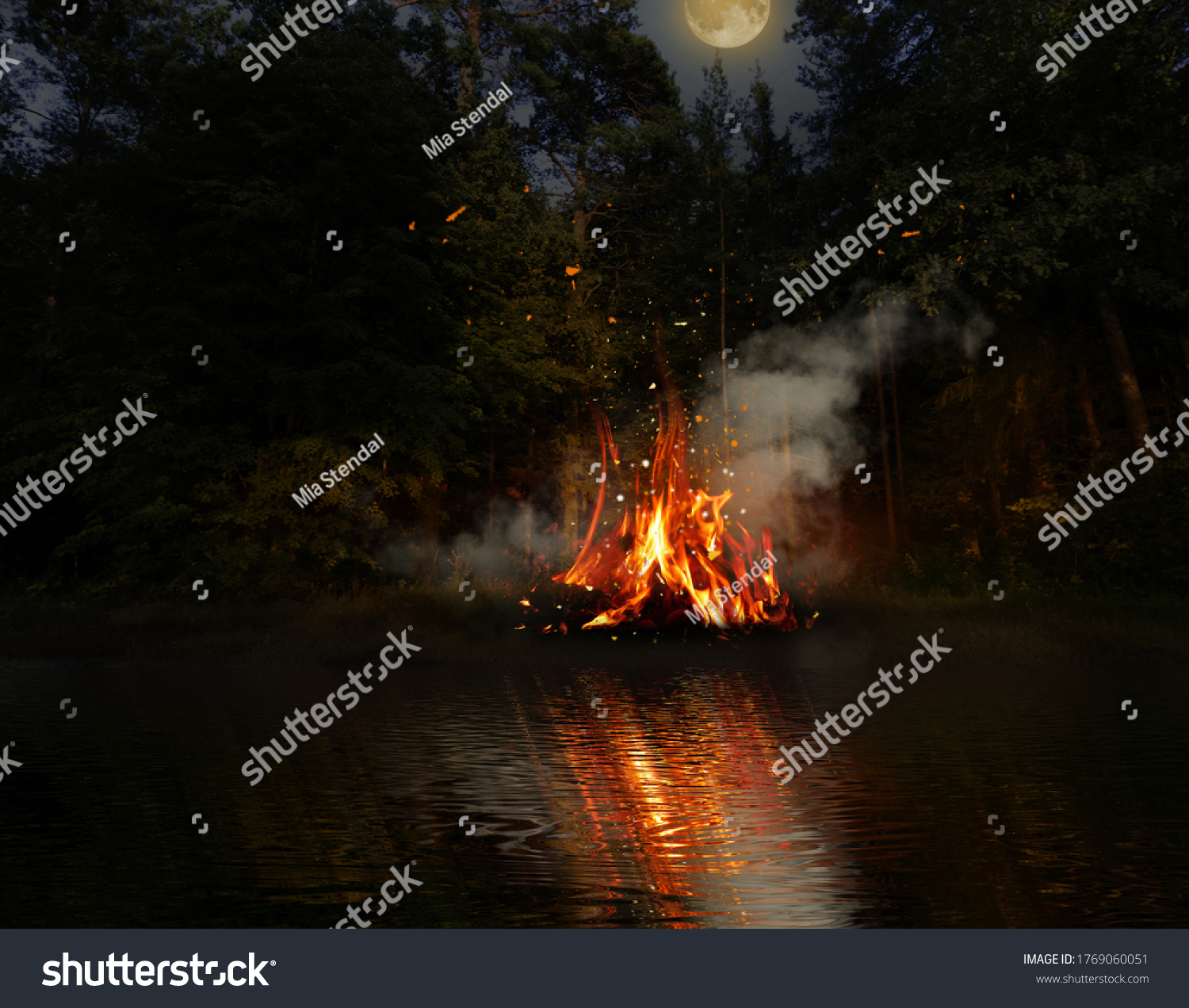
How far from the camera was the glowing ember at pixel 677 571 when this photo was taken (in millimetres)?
24000

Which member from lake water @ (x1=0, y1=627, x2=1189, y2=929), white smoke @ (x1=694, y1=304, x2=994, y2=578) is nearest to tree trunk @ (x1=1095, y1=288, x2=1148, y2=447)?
white smoke @ (x1=694, y1=304, x2=994, y2=578)

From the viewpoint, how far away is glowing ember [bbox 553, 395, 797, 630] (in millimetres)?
24000

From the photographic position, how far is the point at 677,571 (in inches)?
957

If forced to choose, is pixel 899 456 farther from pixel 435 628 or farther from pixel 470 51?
pixel 435 628

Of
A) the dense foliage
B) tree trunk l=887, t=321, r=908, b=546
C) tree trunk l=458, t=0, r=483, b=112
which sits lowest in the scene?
tree trunk l=887, t=321, r=908, b=546

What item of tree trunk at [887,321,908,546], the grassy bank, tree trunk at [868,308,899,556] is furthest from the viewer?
tree trunk at [887,321,908,546]

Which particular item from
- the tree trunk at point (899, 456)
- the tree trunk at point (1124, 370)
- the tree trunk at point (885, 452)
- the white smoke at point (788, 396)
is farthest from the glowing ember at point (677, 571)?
the tree trunk at point (899, 456)

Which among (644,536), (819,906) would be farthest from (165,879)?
(644,536)

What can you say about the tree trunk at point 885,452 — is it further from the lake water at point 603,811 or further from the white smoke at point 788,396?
the lake water at point 603,811

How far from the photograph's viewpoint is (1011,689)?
15391mm

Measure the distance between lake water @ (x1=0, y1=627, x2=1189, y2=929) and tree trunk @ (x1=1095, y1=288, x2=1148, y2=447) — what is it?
1516cm

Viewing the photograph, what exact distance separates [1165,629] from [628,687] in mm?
10970

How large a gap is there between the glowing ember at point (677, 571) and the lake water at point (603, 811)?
8.48 m

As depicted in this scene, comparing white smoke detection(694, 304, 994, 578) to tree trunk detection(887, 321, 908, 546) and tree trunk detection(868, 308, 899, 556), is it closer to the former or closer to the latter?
tree trunk detection(868, 308, 899, 556)
